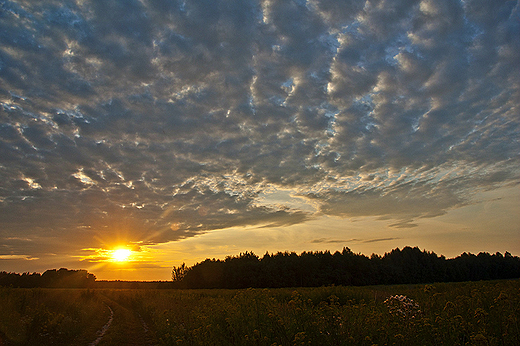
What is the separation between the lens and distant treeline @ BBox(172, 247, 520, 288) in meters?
79.8

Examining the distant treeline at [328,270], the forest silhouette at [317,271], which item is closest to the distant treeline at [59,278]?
the forest silhouette at [317,271]

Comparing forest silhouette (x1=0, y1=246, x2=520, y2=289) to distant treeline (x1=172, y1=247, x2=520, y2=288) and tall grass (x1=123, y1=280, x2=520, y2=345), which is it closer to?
distant treeline (x1=172, y1=247, x2=520, y2=288)

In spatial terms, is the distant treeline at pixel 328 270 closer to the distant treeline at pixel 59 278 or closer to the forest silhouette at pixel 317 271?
the forest silhouette at pixel 317 271

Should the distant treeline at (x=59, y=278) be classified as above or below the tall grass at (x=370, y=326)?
above

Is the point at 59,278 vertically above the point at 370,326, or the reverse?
the point at 59,278

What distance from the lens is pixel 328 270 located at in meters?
81.7

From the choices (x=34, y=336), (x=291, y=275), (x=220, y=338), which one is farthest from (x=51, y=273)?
(x=220, y=338)

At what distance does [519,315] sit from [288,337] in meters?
5.13

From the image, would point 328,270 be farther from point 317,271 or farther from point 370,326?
point 370,326

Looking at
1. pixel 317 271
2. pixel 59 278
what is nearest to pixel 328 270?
pixel 317 271

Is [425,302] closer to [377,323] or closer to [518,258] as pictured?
[377,323]

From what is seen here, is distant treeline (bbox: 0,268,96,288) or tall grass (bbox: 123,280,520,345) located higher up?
distant treeline (bbox: 0,268,96,288)

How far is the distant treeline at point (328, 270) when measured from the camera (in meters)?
79.8

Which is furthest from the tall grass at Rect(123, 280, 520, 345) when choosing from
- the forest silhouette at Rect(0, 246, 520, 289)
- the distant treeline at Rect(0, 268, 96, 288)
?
the distant treeline at Rect(0, 268, 96, 288)
